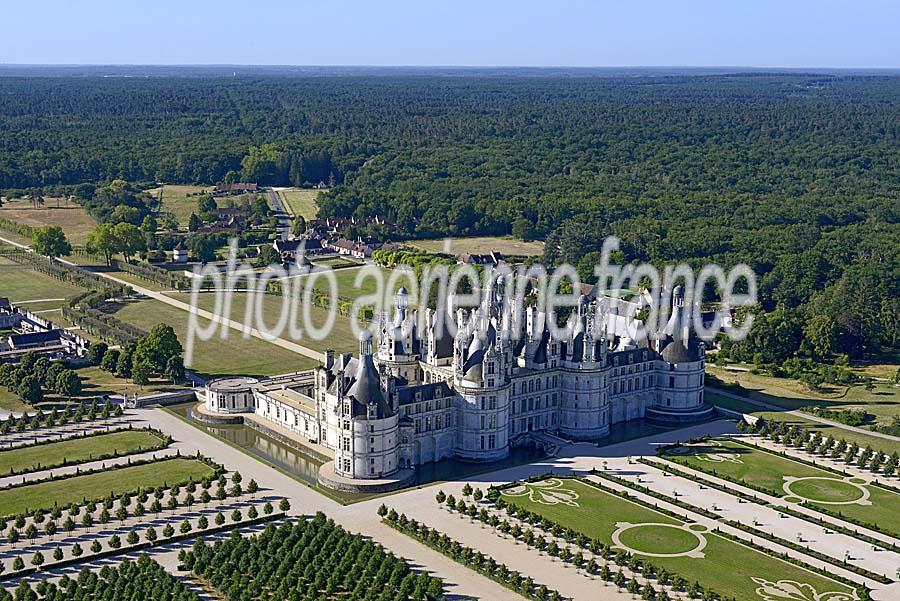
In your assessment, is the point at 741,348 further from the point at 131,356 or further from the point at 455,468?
the point at 131,356

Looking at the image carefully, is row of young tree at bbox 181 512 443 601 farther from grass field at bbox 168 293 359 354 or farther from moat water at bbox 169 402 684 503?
grass field at bbox 168 293 359 354

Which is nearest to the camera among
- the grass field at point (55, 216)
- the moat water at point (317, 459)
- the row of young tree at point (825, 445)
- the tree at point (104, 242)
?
the moat water at point (317, 459)

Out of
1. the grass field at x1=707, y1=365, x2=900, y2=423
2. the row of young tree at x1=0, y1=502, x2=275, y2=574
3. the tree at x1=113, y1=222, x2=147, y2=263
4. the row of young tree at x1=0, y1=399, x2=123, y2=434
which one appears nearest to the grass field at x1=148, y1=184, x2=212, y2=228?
the tree at x1=113, y1=222, x2=147, y2=263

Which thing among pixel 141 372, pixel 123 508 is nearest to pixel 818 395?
pixel 141 372

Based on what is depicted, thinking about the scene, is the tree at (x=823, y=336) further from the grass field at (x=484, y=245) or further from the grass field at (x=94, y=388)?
the grass field at (x=94, y=388)

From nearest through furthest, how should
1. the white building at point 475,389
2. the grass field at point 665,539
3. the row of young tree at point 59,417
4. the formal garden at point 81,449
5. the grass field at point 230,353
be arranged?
the grass field at point 665,539 < the white building at point 475,389 < the formal garden at point 81,449 < the row of young tree at point 59,417 < the grass field at point 230,353

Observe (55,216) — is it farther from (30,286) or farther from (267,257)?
(30,286)

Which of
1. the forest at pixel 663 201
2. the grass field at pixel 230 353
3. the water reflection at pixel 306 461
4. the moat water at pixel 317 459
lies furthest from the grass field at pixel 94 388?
the forest at pixel 663 201
